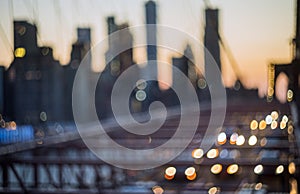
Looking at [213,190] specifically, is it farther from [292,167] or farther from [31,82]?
[31,82]

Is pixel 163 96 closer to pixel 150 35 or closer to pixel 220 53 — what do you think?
pixel 220 53

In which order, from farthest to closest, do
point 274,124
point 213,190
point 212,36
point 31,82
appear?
point 212,36 → point 31,82 → point 274,124 → point 213,190

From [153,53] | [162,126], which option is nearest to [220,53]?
[153,53]

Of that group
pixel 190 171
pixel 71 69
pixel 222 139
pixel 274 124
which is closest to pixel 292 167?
pixel 190 171

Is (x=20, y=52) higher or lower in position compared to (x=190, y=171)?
higher

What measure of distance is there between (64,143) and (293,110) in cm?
200

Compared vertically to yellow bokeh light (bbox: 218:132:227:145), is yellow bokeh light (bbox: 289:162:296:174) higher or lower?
higher

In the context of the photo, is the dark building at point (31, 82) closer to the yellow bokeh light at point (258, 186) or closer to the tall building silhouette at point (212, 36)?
the yellow bokeh light at point (258, 186)

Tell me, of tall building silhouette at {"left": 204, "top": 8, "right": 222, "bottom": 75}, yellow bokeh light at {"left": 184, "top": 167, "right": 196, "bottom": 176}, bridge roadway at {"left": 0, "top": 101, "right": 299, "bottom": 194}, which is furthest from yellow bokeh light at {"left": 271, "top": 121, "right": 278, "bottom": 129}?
tall building silhouette at {"left": 204, "top": 8, "right": 222, "bottom": 75}

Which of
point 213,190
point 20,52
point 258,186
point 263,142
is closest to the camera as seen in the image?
point 213,190

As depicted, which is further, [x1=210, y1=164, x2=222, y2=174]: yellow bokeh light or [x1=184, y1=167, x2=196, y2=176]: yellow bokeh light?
[x1=184, y1=167, x2=196, y2=176]: yellow bokeh light

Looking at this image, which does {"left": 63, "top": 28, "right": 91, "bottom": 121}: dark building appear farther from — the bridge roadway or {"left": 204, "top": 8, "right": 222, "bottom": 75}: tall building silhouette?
the bridge roadway

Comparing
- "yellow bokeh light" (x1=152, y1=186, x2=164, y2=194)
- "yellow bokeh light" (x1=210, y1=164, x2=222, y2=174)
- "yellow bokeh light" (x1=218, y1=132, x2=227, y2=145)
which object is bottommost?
"yellow bokeh light" (x1=218, y1=132, x2=227, y2=145)

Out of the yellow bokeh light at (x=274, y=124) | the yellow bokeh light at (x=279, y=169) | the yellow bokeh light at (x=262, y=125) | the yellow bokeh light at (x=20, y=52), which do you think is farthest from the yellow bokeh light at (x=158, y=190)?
the yellow bokeh light at (x=262, y=125)
